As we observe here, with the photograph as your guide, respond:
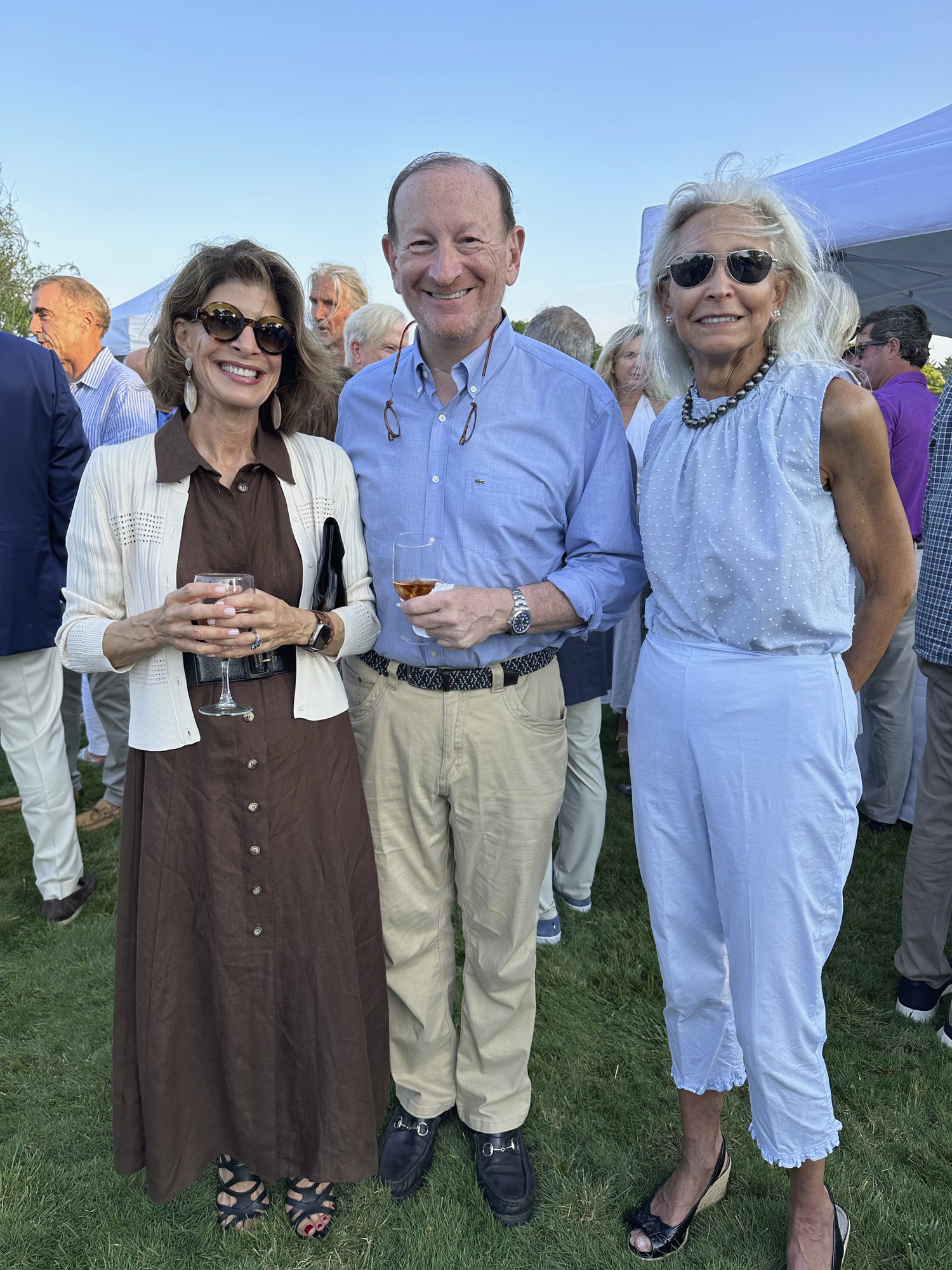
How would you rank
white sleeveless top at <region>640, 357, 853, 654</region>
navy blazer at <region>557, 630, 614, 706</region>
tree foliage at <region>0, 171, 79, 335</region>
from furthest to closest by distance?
tree foliage at <region>0, 171, 79, 335</region> < navy blazer at <region>557, 630, 614, 706</region> < white sleeveless top at <region>640, 357, 853, 654</region>

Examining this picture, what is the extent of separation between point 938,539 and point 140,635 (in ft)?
9.82

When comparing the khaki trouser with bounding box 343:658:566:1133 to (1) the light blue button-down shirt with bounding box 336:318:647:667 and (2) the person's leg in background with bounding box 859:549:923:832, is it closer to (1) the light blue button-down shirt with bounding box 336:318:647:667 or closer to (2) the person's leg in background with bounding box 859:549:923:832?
(1) the light blue button-down shirt with bounding box 336:318:647:667

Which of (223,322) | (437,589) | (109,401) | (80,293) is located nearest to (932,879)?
(437,589)

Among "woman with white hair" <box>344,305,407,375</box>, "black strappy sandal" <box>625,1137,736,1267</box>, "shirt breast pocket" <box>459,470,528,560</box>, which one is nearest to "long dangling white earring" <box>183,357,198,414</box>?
"shirt breast pocket" <box>459,470,528,560</box>

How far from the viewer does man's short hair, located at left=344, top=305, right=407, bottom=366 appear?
187 inches

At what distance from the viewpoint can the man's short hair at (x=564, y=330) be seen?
166 inches

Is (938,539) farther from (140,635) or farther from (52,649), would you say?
(52,649)

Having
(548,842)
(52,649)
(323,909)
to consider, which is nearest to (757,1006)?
(548,842)

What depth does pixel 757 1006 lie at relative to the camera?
197 cm

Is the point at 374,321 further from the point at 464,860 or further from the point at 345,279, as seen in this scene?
the point at 464,860

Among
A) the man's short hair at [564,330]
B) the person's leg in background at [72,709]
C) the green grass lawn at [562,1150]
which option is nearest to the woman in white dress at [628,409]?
the man's short hair at [564,330]

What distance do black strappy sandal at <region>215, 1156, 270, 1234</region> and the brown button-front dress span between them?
0.12 m

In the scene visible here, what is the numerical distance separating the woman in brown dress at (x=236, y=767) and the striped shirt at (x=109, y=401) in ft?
10.3

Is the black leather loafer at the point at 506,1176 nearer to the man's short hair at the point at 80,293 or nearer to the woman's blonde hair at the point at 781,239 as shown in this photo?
the woman's blonde hair at the point at 781,239
